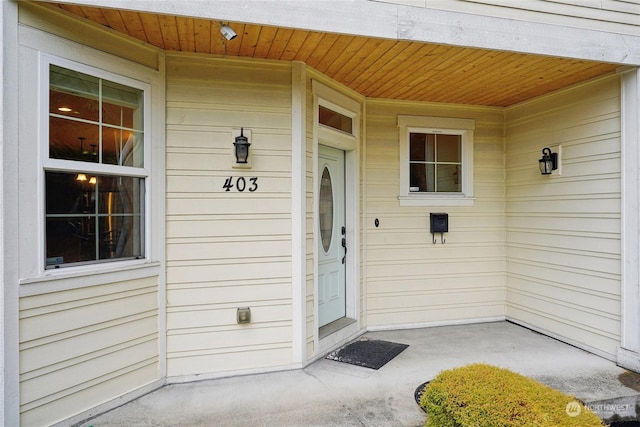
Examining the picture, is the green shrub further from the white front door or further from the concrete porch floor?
the white front door

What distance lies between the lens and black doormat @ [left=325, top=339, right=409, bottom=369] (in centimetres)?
341

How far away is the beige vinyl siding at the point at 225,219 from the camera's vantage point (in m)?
3.05

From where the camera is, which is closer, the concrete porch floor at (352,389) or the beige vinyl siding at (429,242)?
the concrete porch floor at (352,389)

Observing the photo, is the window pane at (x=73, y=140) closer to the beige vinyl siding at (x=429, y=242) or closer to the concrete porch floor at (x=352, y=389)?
the concrete porch floor at (x=352, y=389)

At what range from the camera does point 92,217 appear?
259 centimetres

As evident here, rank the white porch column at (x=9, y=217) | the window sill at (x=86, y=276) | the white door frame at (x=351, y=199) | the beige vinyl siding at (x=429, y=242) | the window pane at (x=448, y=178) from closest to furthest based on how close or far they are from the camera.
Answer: the white porch column at (x=9, y=217), the window sill at (x=86, y=276), the white door frame at (x=351, y=199), the beige vinyl siding at (x=429, y=242), the window pane at (x=448, y=178)

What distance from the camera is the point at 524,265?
4.46m

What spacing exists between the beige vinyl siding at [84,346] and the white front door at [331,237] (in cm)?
160

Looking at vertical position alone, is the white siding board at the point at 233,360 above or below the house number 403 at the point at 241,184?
below

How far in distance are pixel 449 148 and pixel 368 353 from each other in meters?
2.65

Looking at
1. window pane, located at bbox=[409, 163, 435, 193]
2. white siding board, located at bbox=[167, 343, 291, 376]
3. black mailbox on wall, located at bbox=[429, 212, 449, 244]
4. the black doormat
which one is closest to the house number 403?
white siding board, located at bbox=[167, 343, 291, 376]
